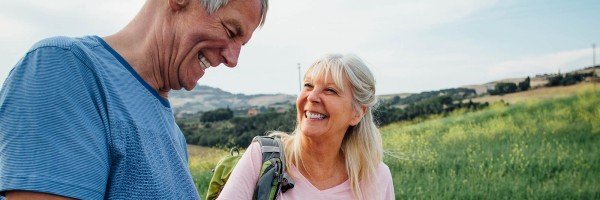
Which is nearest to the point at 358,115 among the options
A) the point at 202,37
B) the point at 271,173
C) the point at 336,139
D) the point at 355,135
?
the point at 355,135

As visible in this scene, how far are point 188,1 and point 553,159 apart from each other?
1074 centimetres

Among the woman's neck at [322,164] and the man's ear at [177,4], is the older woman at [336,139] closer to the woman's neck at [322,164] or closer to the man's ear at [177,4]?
the woman's neck at [322,164]

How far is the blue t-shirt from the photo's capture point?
37.2 inches

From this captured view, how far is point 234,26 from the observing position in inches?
56.9

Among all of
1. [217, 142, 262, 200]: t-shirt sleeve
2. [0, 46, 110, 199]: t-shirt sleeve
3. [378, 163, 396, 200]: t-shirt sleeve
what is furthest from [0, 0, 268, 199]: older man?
[378, 163, 396, 200]: t-shirt sleeve

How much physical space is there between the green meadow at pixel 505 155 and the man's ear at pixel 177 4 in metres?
3.17

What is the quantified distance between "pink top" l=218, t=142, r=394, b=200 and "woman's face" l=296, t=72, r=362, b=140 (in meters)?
0.32

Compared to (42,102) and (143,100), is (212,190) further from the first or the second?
Answer: (42,102)

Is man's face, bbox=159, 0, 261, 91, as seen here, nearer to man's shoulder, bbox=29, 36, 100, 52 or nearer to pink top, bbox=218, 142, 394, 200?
man's shoulder, bbox=29, 36, 100, 52

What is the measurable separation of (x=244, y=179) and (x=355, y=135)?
3.26ft

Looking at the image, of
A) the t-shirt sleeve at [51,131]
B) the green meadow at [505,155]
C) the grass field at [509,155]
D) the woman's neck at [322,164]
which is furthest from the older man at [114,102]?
the grass field at [509,155]

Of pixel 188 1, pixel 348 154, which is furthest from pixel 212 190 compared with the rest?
pixel 188 1

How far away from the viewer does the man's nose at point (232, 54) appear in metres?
1.51

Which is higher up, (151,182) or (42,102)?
(42,102)
